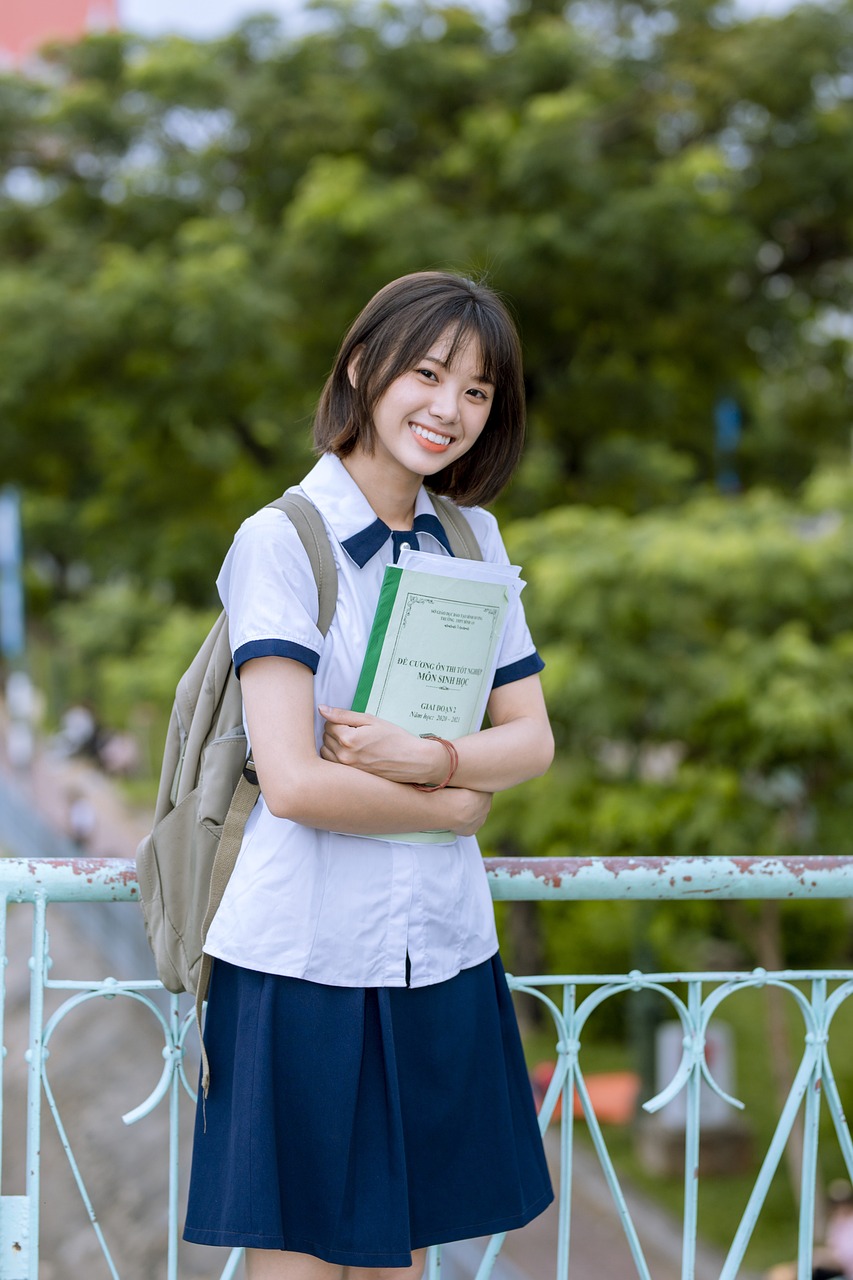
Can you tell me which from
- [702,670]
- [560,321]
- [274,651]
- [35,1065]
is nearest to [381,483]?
[274,651]

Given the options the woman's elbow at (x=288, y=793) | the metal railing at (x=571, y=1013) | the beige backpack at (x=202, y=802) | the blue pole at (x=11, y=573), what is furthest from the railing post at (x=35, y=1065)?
the blue pole at (x=11, y=573)

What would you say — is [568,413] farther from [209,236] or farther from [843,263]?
[209,236]

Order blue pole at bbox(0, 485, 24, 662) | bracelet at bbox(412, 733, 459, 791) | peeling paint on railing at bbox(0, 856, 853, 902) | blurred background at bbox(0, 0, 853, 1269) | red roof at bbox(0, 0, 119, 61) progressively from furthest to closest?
blue pole at bbox(0, 485, 24, 662) → red roof at bbox(0, 0, 119, 61) → blurred background at bbox(0, 0, 853, 1269) → peeling paint on railing at bbox(0, 856, 853, 902) → bracelet at bbox(412, 733, 459, 791)

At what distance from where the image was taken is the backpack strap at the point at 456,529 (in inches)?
66.9

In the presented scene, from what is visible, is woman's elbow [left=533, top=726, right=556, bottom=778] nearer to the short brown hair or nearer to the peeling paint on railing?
the peeling paint on railing

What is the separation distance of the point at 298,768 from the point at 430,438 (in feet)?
1.42

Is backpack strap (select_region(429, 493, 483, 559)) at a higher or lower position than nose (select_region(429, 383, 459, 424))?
lower

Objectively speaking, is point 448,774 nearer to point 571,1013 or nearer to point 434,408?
point 434,408

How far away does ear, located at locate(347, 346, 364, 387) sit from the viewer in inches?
63.1

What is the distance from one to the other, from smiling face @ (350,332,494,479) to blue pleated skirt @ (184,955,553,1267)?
0.64m

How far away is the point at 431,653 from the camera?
154 cm

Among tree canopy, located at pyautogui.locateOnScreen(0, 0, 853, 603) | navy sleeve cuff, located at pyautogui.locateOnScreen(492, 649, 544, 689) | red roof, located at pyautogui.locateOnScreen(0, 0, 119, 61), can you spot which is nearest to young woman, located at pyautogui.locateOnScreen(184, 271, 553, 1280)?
navy sleeve cuff, located at pyautogui.locateOnScreen(492, 649, 544, 689)

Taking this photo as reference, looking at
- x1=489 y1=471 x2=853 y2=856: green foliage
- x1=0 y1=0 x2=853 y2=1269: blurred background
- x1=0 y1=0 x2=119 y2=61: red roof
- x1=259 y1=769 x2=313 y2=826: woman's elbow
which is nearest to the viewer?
x1=259 y1=769 x2=313 y2=826: woman's elbow

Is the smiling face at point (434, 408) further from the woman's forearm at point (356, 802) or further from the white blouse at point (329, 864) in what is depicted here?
the woman's forearm at point (356, 802)
